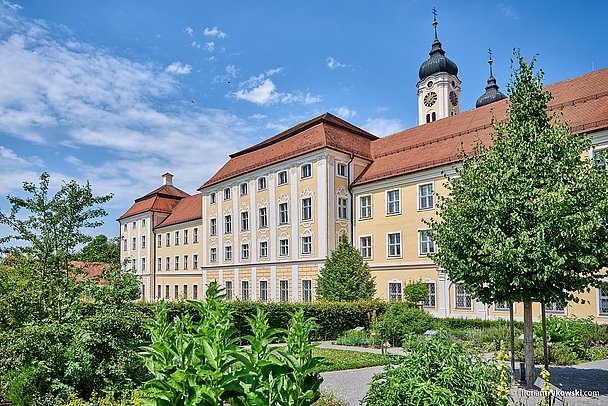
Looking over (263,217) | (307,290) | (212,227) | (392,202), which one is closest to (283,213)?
(263,217)

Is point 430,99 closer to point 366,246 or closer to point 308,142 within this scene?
→ point 308,142

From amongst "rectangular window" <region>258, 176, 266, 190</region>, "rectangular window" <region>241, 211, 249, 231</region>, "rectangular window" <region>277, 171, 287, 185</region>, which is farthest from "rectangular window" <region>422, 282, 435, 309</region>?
"rectangular window" <region>241, 211, 249, 231</region>

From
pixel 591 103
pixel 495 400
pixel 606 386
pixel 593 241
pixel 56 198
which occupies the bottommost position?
pixel 606 386

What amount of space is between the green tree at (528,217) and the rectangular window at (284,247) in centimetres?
2410

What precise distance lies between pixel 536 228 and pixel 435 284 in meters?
18.1

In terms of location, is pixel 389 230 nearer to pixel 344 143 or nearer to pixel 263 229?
pixel 344 143

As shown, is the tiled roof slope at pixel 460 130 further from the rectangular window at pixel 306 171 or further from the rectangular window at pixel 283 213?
the rectangular window at pixel 283 213

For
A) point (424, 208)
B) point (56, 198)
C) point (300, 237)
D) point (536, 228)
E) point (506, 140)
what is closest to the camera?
point (536, 228)

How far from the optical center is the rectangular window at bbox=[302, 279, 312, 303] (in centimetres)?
3169

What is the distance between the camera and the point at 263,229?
1422 inches

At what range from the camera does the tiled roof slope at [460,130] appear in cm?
2289

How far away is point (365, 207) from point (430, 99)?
28029 millimetres

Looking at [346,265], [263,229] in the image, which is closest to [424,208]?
[346,265]

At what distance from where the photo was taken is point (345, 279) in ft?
83.6
